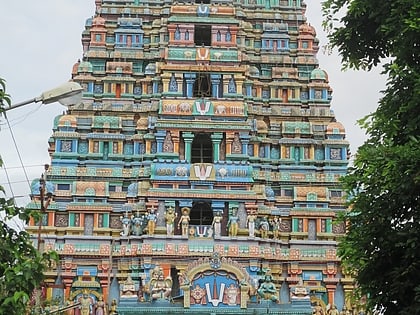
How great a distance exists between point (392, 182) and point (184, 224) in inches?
625

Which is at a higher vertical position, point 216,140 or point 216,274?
point 216,140

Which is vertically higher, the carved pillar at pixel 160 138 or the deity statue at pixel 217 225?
the carved pillar at pixel 160 138

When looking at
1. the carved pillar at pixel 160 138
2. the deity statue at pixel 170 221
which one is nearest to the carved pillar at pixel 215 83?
the carved pillar at pixel 160 138

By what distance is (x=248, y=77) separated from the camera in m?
31.3

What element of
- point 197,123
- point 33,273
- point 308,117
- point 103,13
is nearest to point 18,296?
point 33,273

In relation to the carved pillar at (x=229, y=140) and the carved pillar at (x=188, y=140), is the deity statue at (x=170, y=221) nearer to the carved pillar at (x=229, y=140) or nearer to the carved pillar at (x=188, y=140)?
the carved pillar at (x=188, y=140)

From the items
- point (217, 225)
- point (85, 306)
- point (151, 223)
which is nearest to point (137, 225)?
point (151, 223)

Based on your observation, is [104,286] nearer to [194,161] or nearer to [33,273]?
[194,161]

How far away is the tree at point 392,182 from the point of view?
39.1 ft

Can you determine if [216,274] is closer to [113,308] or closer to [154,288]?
[154,288]

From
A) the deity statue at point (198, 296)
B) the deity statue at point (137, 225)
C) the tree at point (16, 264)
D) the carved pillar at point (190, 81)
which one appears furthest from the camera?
the carved pillar at point (190, 81)

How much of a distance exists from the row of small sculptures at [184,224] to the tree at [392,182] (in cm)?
1451

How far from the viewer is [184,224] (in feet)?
89.9

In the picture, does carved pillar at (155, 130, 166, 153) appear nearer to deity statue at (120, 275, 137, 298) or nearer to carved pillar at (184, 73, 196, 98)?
carved pillar at (184, 73, 196, 98)
